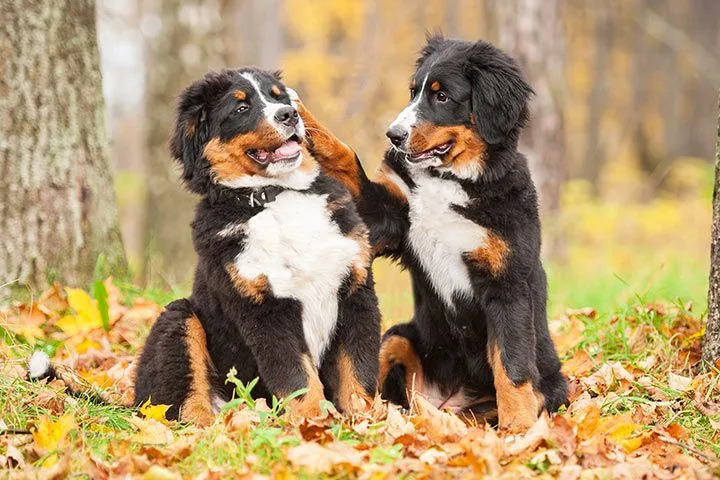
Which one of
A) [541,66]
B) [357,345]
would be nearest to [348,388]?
[357,345]

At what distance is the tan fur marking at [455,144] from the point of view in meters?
4.36

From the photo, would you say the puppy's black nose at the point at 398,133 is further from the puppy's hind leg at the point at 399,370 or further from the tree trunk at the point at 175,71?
the tree trunk at the point at 175,71

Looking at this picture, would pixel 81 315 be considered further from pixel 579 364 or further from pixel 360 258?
pixel 579 364

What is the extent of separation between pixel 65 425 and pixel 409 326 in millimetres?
2030

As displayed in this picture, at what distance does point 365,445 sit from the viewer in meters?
3.39

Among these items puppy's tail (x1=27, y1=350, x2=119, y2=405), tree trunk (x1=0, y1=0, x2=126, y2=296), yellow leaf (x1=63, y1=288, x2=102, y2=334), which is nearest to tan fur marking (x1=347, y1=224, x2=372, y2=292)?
puppy's tail (x1=27, y1=350, x2=119, y2=405)

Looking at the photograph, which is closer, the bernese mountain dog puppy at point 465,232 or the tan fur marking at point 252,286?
the tan fur marking at point 252,286

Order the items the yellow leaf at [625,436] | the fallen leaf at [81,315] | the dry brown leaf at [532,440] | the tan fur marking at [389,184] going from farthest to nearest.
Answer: the fallen leaf at [81,315] → the tan fur marking at [389,184] → the yellow leaf at [625,436] → the dry brown leaf at [532,440]

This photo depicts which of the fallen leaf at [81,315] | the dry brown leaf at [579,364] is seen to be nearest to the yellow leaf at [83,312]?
the fallen leaf at [81,315]

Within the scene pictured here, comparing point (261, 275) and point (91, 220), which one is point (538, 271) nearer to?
point (261, 275)

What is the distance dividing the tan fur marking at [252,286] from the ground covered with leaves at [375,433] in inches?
16.5

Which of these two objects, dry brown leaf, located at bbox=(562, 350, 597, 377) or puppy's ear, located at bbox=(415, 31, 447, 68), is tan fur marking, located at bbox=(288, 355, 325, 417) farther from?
puppy's ear, located at bbox=(415, 31, 447, 68)

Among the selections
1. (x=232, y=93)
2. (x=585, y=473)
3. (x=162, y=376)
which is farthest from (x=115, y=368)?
(x=585, y=473)

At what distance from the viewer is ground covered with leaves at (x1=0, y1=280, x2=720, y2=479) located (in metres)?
3.19
